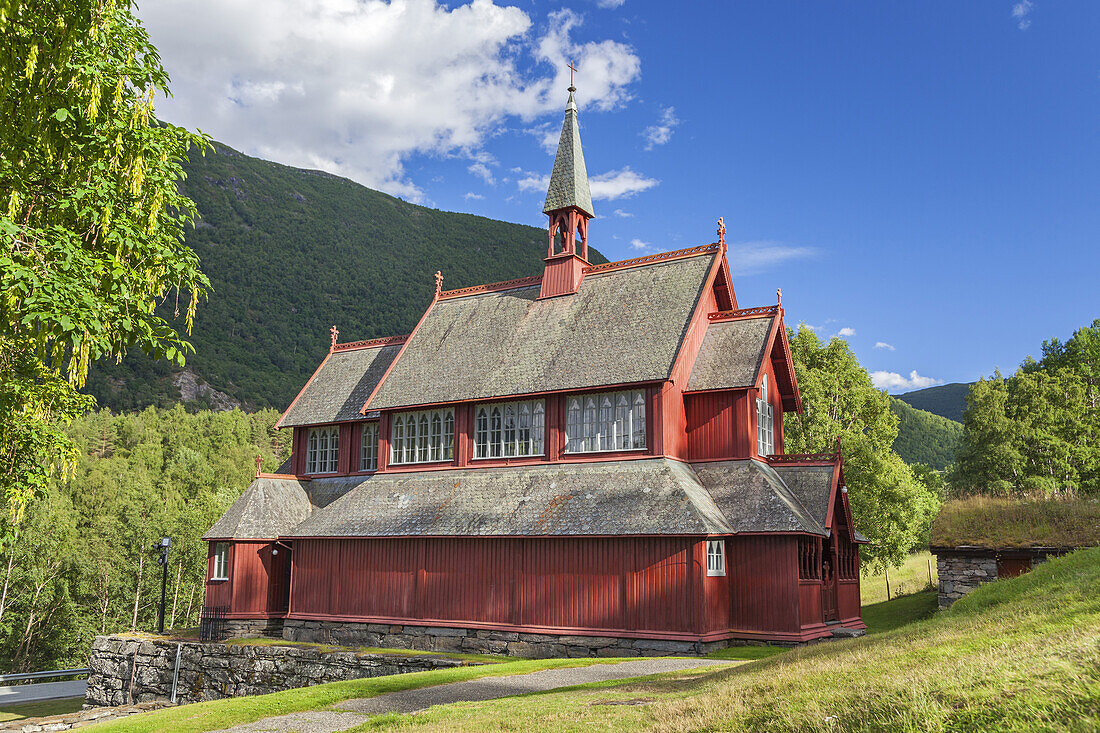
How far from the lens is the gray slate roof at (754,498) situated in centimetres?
2461

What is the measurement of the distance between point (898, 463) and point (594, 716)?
37517 mm

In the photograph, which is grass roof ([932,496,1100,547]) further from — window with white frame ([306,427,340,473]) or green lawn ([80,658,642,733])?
window with white frame ([306,427,340,473])

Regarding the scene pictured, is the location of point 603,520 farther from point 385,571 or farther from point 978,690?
point 978,690

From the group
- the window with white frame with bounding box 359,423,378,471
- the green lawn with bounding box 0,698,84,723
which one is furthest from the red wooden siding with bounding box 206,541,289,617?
the green lawn with bounding box 0,698,84,723

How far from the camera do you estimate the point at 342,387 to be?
38.8 m

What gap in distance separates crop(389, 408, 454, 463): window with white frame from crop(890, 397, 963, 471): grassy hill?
117758 millimetres

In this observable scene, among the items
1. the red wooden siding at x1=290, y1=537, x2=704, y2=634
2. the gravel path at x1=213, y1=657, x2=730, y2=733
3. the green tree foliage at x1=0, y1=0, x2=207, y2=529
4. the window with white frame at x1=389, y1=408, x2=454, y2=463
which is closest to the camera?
the green tree foliage at x1=0, y1=0, x2=207, y2=529

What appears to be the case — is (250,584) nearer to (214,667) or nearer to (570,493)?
(214,667)

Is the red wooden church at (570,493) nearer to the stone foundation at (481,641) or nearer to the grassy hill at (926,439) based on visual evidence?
the stone foundation at (481,641)

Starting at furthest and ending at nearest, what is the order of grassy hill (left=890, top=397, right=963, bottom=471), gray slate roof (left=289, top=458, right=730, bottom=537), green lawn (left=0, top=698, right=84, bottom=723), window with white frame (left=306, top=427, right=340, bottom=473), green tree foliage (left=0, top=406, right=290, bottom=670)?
grassy hill (left=890, top=397, right=963, bottom=471)
green tree foliage (left=0, top=406, right=290, bottom=670)
green lawn (left=0, top=698, right=84, bottom=723)
window with white frame (left=306, top=427, right=340, bottom=473)
gray slate roof (left=289, top=458, right=730, bottom=537)

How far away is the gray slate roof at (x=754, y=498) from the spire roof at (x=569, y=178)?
1276 centimetres

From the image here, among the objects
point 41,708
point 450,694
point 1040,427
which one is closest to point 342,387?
point 41,708

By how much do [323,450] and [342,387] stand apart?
3.15m

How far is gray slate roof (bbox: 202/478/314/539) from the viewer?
33.0 meters
